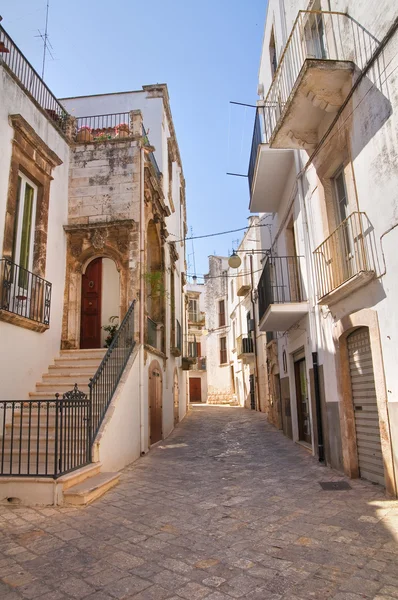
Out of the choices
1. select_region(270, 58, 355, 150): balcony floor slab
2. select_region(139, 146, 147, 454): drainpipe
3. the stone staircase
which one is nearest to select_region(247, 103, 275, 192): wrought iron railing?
select_region(270, 58, 355, 150): balcony floor slab

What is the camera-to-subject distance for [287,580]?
124 inches

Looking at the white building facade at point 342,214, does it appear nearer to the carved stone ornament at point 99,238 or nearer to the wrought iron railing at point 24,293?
the carved stone ornament at point 99,238

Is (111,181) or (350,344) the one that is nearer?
(350,344)

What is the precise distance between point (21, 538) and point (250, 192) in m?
9.76

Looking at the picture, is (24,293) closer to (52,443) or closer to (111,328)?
(111,328)

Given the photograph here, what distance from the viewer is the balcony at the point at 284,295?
894cm

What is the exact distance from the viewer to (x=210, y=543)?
3.93m

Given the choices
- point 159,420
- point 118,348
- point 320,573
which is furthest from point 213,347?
point 320,573

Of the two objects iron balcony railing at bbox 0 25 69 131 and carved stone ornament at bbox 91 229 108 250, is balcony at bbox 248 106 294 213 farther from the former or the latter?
iron balcony railing at bbox 0 25 69 131

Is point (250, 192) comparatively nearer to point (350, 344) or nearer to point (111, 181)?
point (111, 181)

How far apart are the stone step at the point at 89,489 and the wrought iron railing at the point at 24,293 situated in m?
3.42

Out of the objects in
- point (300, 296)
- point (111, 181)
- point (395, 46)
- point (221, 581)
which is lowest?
point (221, 581)

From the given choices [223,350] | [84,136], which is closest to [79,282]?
[84,136]

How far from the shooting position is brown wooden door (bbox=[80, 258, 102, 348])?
10.9m
